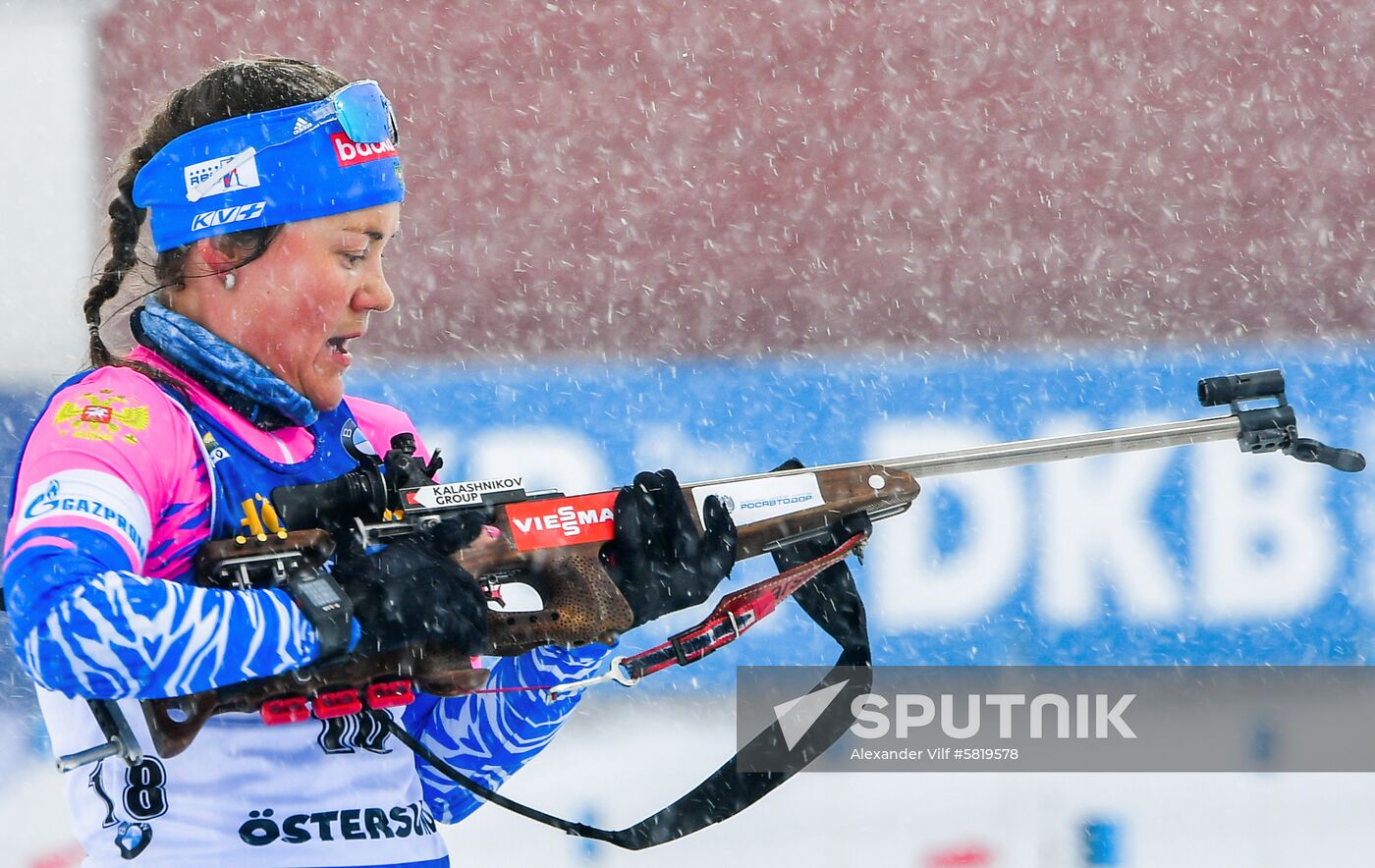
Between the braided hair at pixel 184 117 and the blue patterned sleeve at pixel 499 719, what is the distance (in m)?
0.68

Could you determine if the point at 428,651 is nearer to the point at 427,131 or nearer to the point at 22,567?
the point at 22,567

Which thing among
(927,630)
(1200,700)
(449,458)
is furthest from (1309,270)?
(449,458)

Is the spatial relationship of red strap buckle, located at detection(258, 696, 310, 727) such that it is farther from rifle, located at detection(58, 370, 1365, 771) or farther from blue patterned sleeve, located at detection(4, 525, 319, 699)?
blue patterned sleeve, located at detection(4, 525, 319, 699)

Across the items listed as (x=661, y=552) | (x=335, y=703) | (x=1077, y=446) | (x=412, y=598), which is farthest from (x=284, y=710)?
(x=1077, y=446)

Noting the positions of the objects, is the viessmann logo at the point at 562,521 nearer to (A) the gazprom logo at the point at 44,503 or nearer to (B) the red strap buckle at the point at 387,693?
(B) the red strap buckle at the point at 387,693

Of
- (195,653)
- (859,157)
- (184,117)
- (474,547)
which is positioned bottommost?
(195,653)

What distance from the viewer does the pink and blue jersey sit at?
60.7 inches

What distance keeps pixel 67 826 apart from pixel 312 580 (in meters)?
2.82

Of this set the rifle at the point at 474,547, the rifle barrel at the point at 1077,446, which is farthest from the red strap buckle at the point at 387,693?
the rifle barrel at the point at 1077,446

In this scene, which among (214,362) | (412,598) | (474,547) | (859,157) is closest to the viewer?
(412,598)

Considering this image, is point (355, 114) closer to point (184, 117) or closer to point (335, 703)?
point (184, 117)

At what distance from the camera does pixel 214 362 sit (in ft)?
6.07

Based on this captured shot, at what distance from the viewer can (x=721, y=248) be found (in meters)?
5.02

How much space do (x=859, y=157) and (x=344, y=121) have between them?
326 cm
